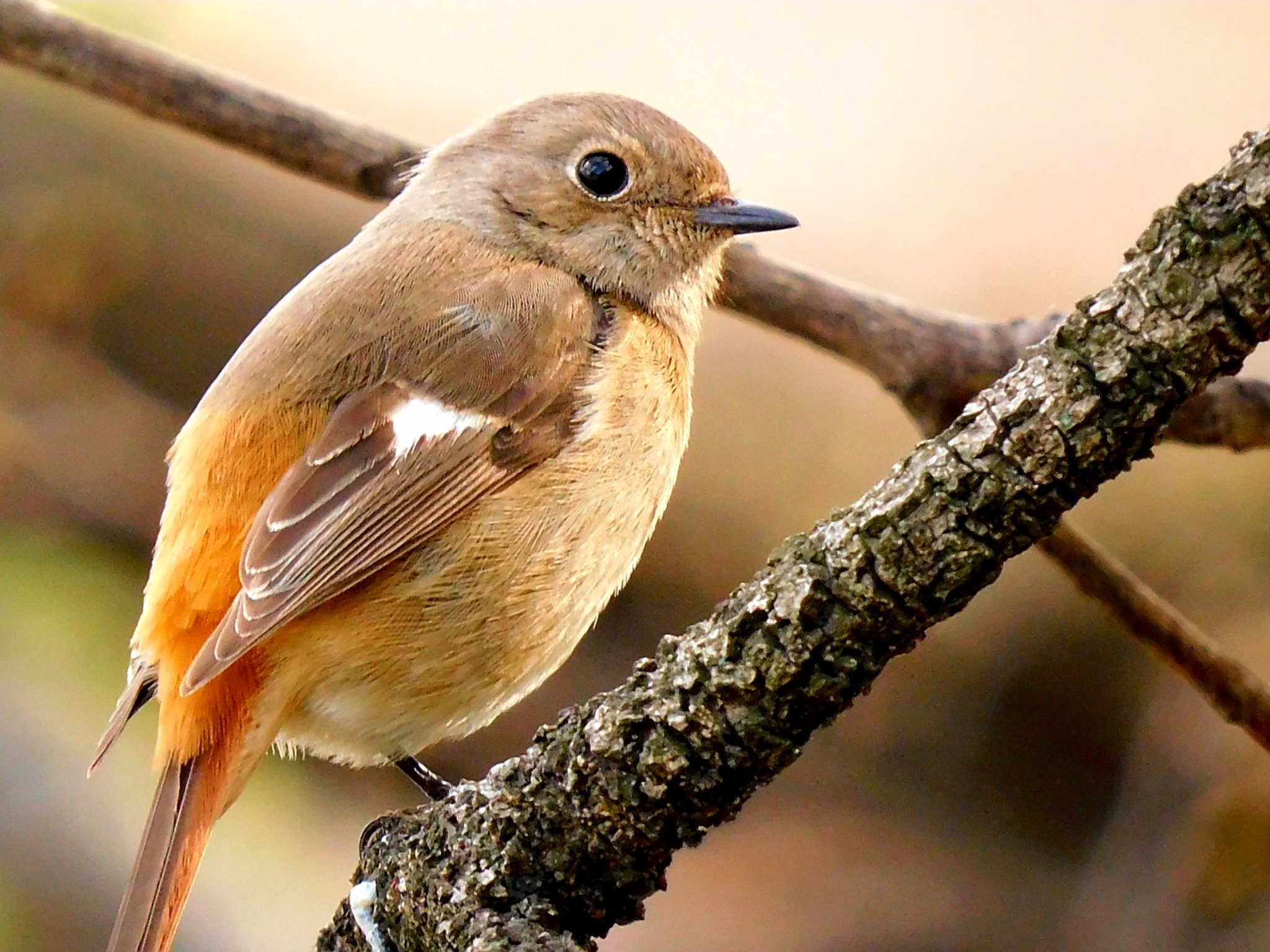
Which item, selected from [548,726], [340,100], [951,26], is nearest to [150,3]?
[340,100]

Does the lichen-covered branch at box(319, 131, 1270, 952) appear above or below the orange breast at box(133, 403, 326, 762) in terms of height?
below

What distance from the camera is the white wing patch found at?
84.9 inches

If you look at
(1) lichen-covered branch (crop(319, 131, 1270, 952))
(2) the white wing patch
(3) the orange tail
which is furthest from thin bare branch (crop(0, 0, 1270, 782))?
(1) lichen-covered branch (crop(319, 131, 1270, 952))

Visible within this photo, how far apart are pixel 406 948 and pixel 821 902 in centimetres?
211

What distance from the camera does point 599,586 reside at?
2.27 metres

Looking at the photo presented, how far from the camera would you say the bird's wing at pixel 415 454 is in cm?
197

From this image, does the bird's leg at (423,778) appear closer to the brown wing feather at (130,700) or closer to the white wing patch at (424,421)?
the brown wing feather at (130,700)

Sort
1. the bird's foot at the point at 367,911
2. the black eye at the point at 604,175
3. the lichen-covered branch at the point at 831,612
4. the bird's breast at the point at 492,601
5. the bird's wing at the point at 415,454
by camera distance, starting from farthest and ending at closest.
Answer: the black eye at the point at 604,175, the bird's breast at the point at 492,601, the bird's wing at the point at 415,454, the bird's foot at the point at 367,911, the lichen-covered branch at the point at 831,612

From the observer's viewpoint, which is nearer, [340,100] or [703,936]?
[703,936]

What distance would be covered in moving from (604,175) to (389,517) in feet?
2.98

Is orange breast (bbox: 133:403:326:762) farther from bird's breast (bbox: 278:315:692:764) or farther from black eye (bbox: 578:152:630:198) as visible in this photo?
black eye (bbox: 578:152:630:198)

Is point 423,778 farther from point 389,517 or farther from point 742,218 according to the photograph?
point 742,218

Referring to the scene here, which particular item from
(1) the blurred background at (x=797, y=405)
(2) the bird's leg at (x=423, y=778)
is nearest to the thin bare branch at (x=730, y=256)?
(1) the blurred background at (x=797, y=405)

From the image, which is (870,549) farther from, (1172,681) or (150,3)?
(150,3)
